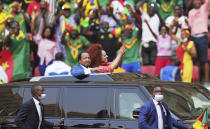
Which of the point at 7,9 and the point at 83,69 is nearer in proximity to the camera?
the point at 83,69

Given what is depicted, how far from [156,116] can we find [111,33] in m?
7.65

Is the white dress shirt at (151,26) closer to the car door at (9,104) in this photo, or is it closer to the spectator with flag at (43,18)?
the spectator with flag at (43,18)

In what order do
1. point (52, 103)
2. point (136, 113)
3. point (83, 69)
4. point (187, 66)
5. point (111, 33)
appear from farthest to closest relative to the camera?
point (111, 33) < point (187, 66) < point (83, 69) < point (52, 103) < point (136, 113)

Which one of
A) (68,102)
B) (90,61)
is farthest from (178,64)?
(68,102)

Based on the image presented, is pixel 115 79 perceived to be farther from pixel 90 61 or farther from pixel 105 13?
pixel 105 13

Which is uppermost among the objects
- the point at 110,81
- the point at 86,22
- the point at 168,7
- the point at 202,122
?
the point at 168,7

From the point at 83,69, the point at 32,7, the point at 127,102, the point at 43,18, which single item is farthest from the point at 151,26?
the point at 127,102

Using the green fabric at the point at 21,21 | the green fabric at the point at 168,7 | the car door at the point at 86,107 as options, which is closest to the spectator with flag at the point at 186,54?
the green fabric at the point at 168,7

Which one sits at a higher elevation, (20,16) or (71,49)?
(20,16)

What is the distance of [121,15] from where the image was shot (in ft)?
46.2

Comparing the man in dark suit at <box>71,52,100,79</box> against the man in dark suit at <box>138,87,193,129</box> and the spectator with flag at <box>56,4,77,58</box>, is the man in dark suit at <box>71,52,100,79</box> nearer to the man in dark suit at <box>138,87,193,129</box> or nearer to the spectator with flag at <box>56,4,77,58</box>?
the man in dark suit at <box>138,87,193,129</box>

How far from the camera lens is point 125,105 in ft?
23.5

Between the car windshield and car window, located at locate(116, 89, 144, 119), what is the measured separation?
223mm

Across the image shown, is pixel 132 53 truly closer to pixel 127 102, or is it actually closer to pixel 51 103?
pixel 51 103
